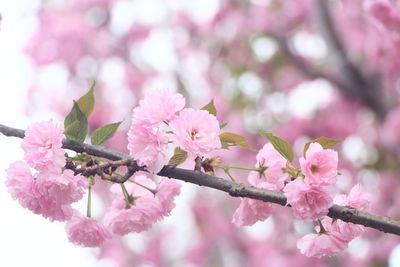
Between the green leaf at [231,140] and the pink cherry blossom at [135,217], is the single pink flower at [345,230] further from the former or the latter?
the pink cherry blossom at [135,217]

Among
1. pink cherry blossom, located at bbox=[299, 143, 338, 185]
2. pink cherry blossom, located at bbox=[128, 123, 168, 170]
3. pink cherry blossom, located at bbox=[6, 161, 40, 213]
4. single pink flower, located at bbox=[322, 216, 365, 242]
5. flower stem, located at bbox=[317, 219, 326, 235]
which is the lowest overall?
pink cherry blossom, located at bbox=[6, 161, 40, 213]

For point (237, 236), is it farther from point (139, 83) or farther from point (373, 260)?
point (139, 83)

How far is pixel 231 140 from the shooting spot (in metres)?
0.91

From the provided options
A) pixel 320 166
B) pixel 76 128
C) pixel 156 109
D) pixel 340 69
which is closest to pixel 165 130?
pixel 156 109

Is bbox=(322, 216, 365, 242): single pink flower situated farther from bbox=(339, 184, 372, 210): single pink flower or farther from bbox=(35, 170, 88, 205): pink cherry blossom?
bbox=(35, 170, 88, 205): pink cherry blossom

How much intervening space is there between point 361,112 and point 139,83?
151 cm

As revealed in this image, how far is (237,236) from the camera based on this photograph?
12.3ft

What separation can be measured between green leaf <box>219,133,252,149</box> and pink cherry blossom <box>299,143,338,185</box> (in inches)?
3.8

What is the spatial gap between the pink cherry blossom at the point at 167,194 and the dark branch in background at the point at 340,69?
189 cm

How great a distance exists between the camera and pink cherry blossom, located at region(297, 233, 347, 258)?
2.97 ft

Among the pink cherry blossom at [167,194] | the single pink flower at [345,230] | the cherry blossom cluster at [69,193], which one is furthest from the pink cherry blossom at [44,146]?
the single pink flower at [345,230]

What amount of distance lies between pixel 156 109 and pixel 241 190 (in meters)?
0.18

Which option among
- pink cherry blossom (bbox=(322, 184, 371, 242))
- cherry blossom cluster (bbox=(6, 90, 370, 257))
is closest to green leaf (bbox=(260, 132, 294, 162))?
cherry blossom cluster (bbox=(6, 90, 370, 257))

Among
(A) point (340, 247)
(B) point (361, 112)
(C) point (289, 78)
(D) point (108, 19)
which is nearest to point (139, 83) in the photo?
(D) point (108, 19)
